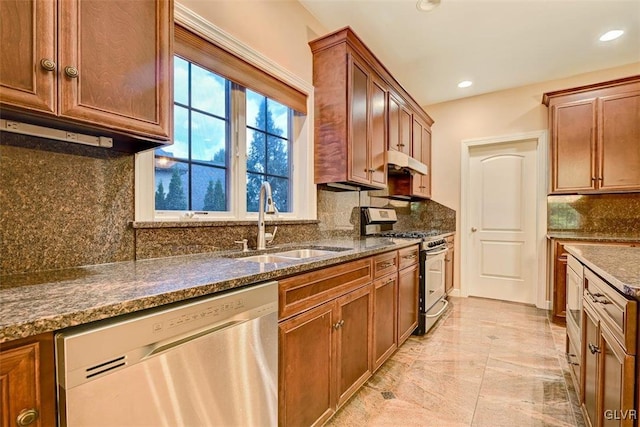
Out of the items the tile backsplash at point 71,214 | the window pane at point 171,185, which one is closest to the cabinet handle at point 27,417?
the tile backsplash at point 71,214

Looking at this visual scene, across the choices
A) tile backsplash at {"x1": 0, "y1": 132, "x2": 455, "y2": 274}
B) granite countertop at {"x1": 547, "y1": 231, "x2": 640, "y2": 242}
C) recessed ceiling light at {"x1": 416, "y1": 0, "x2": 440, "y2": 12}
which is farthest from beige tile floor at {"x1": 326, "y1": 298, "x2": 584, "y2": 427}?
recessed ceiling light at {"x1": 416, "y1": 0, "x2": 440, "y2": 12}

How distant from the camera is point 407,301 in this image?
263cm

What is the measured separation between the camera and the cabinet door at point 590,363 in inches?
53.6

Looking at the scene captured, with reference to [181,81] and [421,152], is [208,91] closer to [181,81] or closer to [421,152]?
[181,81]

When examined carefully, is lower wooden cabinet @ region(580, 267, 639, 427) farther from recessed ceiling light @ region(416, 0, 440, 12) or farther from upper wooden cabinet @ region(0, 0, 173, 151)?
recessed ceiling light @ region(416, 0, 440, 12)

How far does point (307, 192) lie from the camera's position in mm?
2518

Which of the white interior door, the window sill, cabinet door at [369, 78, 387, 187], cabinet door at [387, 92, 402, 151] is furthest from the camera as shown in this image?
the white interior door

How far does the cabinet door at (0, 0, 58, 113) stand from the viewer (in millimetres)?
808

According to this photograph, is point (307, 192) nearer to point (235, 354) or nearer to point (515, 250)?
point (235, 354)

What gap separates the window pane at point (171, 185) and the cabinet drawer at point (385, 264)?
1249 mm

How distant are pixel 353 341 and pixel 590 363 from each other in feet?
3.76

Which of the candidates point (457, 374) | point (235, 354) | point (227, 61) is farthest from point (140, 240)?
point (457, 374)

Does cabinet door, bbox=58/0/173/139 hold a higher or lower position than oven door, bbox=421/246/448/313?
higher

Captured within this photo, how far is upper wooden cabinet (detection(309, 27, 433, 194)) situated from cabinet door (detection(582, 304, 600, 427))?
5.33 feet
